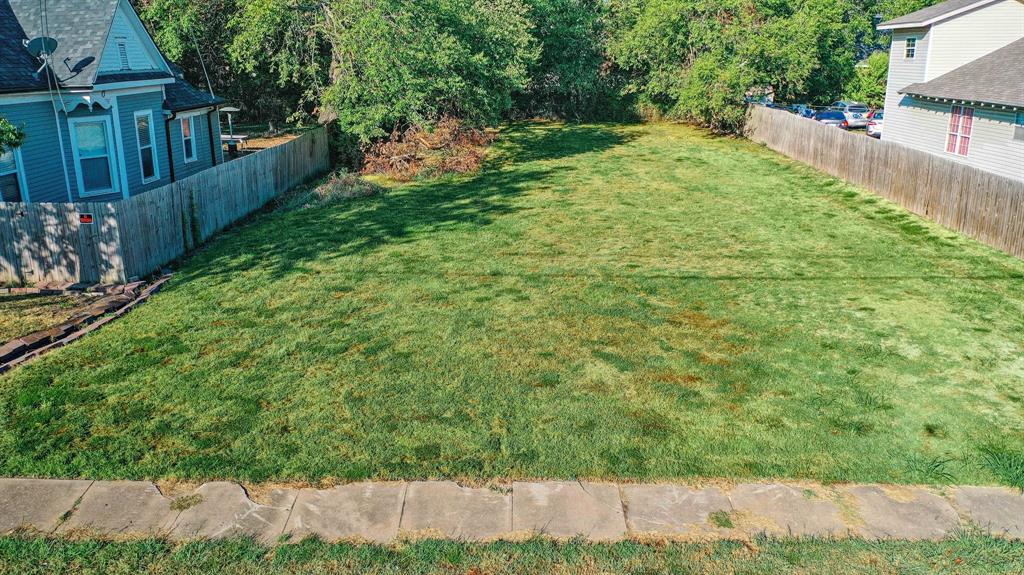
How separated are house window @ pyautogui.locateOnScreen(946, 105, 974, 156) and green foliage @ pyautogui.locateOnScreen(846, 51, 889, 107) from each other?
54.8 ft

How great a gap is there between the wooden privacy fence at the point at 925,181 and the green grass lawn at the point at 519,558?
11.2 meters

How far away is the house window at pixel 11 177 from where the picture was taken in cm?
1611

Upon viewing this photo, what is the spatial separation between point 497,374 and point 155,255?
7717mm

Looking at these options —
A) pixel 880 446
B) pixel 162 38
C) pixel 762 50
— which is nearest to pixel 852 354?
pixel 880 446

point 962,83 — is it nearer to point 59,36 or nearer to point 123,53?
point 123,53

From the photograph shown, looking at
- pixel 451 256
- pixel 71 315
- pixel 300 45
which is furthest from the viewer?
pixel 300 45

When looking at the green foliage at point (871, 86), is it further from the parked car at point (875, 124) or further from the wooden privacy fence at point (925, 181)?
the wooden privacy fence at point (925, 181)

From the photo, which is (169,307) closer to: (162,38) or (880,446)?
(880,446)

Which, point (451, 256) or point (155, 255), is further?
point (451, 256)

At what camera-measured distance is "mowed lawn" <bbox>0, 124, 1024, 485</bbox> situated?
7.71 meters

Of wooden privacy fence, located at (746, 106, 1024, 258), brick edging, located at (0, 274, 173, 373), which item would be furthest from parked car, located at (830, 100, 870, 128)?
brick edging, located at (0, 274, 173, 373)

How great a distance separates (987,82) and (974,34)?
4.31 metres

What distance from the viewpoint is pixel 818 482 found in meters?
7.27

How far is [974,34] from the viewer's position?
26422mm
